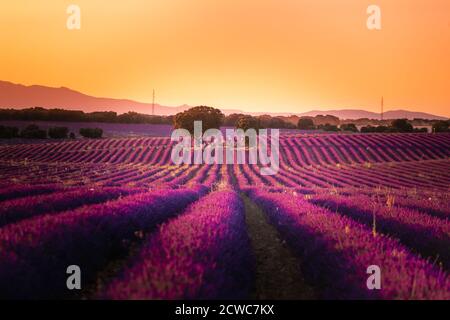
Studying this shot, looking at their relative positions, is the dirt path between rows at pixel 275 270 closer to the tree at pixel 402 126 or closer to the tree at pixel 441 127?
the tree at pixel 402 126

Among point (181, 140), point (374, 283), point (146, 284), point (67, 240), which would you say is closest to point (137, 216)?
point (67, 240)

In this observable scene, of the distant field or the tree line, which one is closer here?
the tree line

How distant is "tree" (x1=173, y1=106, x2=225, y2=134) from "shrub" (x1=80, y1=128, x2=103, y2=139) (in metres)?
19.9

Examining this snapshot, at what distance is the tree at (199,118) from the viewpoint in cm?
5838

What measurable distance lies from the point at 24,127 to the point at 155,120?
1213 inches

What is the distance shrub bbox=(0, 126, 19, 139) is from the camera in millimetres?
61806

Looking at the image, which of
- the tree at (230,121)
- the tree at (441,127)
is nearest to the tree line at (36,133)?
the tree at (230,121)

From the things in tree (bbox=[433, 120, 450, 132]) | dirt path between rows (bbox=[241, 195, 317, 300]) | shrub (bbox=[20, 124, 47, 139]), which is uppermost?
tree (bbox=[433, 120, 450, 132])

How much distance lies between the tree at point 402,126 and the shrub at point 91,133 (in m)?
69.2

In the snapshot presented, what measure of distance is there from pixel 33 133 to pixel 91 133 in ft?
34.3

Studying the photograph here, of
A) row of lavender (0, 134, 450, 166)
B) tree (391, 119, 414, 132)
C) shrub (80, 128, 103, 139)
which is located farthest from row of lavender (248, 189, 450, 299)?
tree (391, 119, 414, 132)

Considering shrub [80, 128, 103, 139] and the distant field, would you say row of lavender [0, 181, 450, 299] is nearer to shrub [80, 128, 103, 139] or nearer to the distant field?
shrub [80, 128, 103, 139]

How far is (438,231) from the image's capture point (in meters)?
6.41
